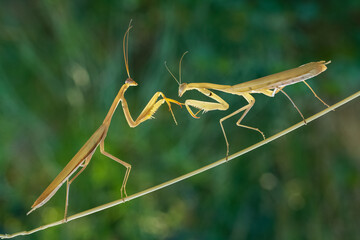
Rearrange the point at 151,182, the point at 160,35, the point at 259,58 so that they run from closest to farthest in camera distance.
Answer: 1. the point at 259,58
2. the point at 151,182
3. the point at 160,35

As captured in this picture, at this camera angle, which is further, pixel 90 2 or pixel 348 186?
pixel 90 2

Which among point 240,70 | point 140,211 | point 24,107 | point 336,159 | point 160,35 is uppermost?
point 160,35

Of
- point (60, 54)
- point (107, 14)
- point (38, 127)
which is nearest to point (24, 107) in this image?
point (38, 127)

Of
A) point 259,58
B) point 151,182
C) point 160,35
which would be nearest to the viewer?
point 259,58

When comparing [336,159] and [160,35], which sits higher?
[160,35]

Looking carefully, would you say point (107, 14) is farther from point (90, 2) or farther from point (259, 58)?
point (259, 58)

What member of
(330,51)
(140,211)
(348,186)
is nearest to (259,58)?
(330,51)
